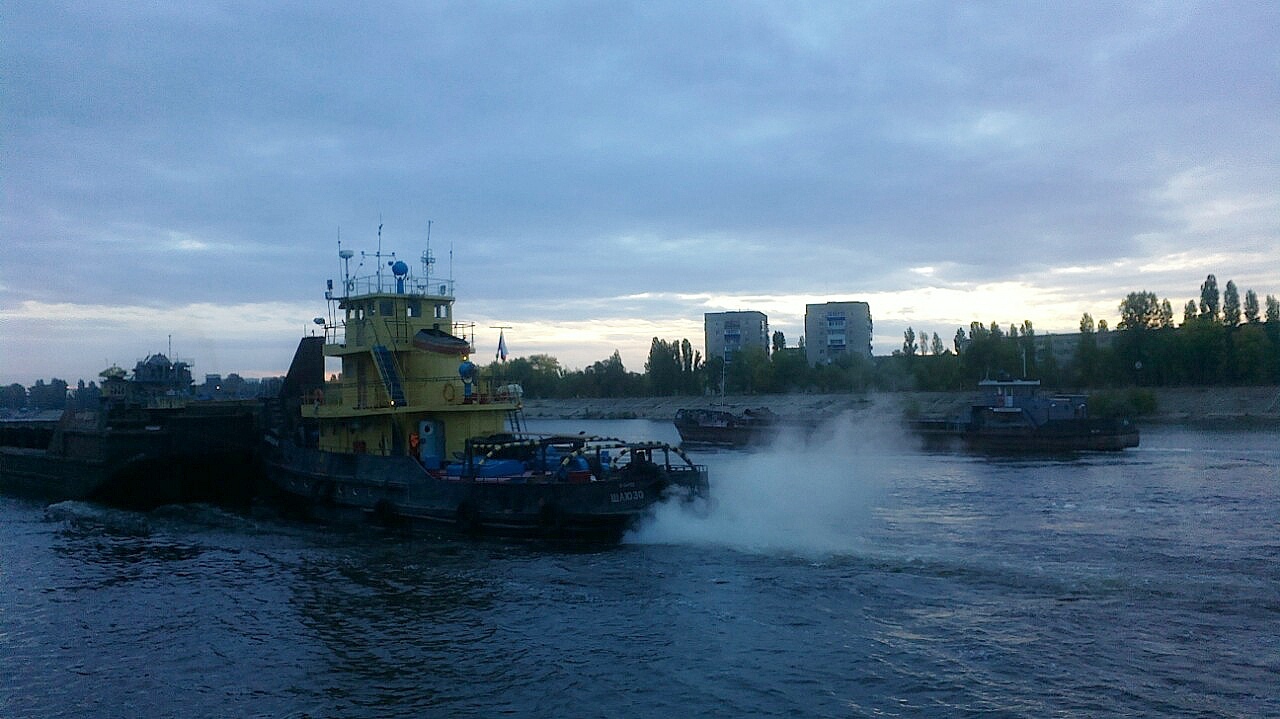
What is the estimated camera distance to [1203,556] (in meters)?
21.0

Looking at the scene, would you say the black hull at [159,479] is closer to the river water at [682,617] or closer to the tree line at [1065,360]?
the river water at [682,617]

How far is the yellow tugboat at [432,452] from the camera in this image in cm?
2364

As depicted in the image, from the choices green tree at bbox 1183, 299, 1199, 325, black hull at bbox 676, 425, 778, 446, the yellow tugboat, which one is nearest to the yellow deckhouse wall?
the yellow tugboat

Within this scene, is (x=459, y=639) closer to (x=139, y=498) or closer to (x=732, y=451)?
(x=139, y=498)

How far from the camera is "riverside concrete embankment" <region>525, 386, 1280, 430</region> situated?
8744 cm

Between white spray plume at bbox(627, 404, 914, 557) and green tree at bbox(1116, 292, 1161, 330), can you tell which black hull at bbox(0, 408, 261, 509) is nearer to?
white spray plume at bbox(627, 404, 914, 557)

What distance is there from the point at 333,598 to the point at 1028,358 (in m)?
102

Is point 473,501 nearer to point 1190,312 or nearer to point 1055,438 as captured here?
point 1055,438

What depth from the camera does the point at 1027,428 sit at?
59.5 meters

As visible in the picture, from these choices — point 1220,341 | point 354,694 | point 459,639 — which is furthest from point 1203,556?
point 1220,341

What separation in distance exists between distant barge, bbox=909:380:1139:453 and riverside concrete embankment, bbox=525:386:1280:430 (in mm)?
21270

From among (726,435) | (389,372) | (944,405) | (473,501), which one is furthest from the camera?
(944,405)

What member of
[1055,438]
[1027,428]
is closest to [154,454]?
[1027,428]

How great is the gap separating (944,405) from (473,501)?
85295 mm
